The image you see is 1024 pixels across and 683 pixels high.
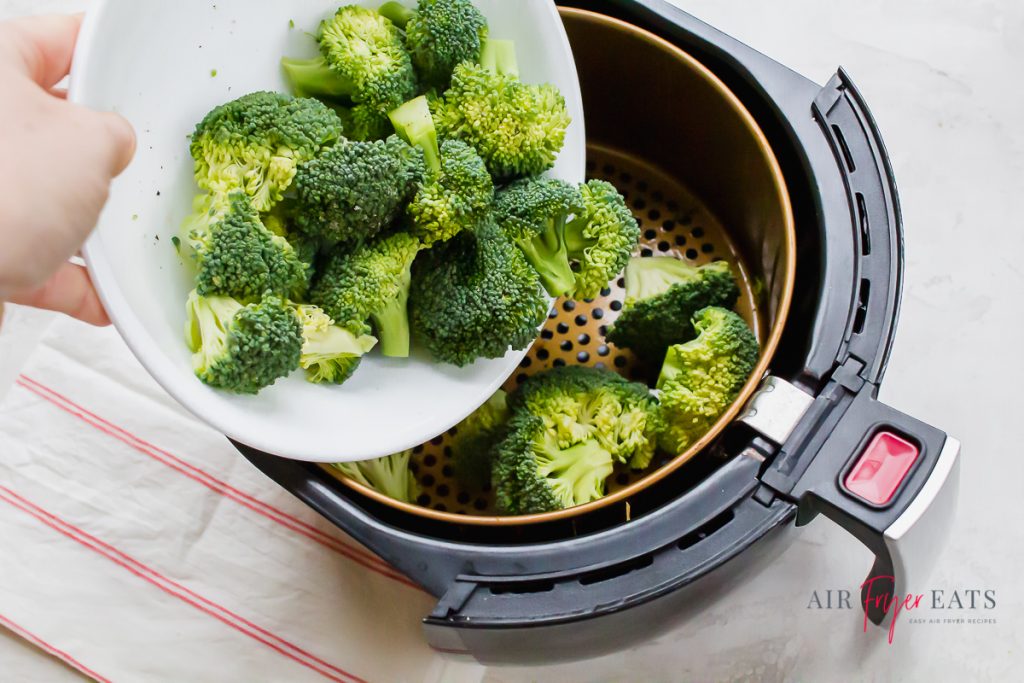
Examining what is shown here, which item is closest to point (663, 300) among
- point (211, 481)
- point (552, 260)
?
point (552, 260)

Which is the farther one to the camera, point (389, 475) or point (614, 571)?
point (389, 475)

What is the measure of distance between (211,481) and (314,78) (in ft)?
1.89

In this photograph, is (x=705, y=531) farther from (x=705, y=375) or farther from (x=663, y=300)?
(x=663, y=300)

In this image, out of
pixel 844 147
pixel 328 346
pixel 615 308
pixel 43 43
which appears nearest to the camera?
pixel 43 43

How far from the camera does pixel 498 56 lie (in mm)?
923

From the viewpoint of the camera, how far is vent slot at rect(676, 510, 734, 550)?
815mm

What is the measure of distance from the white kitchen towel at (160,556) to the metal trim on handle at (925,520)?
0.54 m

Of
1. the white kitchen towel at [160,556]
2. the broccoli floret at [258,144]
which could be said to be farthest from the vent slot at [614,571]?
the broccoli floret at [258,144]

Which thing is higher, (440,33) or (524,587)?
(440,33)

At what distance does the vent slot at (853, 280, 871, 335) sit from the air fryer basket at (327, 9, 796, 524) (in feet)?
0.24

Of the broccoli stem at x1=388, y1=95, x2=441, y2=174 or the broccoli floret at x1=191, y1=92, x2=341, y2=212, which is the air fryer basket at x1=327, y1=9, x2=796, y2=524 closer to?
the broccoli stem at x1=388, y1=95, x2=441, y2=174

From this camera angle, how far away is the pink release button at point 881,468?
2.55 feet

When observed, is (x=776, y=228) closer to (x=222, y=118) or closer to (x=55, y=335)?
(x=222, y=118)

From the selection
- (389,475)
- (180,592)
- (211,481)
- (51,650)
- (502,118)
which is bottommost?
(51,650)
